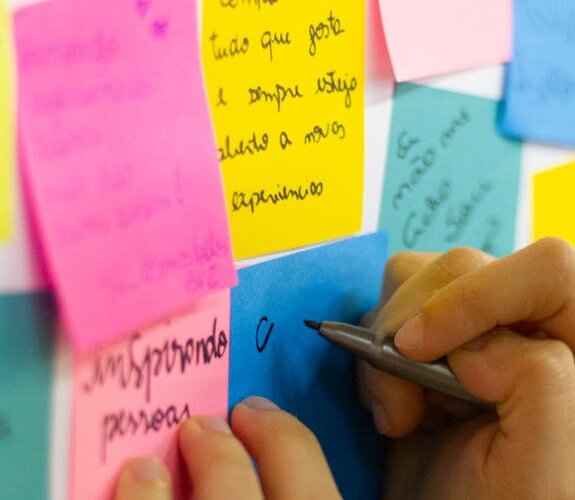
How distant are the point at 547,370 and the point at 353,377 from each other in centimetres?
15

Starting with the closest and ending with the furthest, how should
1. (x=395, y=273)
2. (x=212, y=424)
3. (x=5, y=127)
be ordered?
1. (x=5, y=127)
2. (x=212, y=424)
3. (x=395, y=273)

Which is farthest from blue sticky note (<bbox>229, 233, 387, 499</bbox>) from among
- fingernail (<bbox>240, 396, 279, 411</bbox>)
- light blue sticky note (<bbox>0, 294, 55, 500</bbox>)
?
light blue sticky note (<bbox>0, 294, 55, 500</bbox>)

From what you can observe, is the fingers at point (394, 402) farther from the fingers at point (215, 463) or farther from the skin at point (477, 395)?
the fingers at point (215, 463)

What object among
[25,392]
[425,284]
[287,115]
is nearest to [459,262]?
[425,284]

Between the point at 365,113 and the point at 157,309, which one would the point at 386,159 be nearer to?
the point at 365,113

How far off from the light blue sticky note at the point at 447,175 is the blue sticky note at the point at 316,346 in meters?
0.04

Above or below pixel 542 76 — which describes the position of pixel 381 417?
below

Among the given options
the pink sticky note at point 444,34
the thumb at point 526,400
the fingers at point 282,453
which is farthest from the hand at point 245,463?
the pink sticky note at point 444,34

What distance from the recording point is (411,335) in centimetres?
45

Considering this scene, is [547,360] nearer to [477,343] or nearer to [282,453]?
[477,343]

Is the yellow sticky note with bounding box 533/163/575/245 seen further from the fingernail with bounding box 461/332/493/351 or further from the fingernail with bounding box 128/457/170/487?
the fingernail with bounding box 128/457/170/487

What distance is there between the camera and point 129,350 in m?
0.38

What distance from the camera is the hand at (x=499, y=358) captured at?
0.44 meters

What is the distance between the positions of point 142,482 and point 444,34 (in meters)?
0.36
